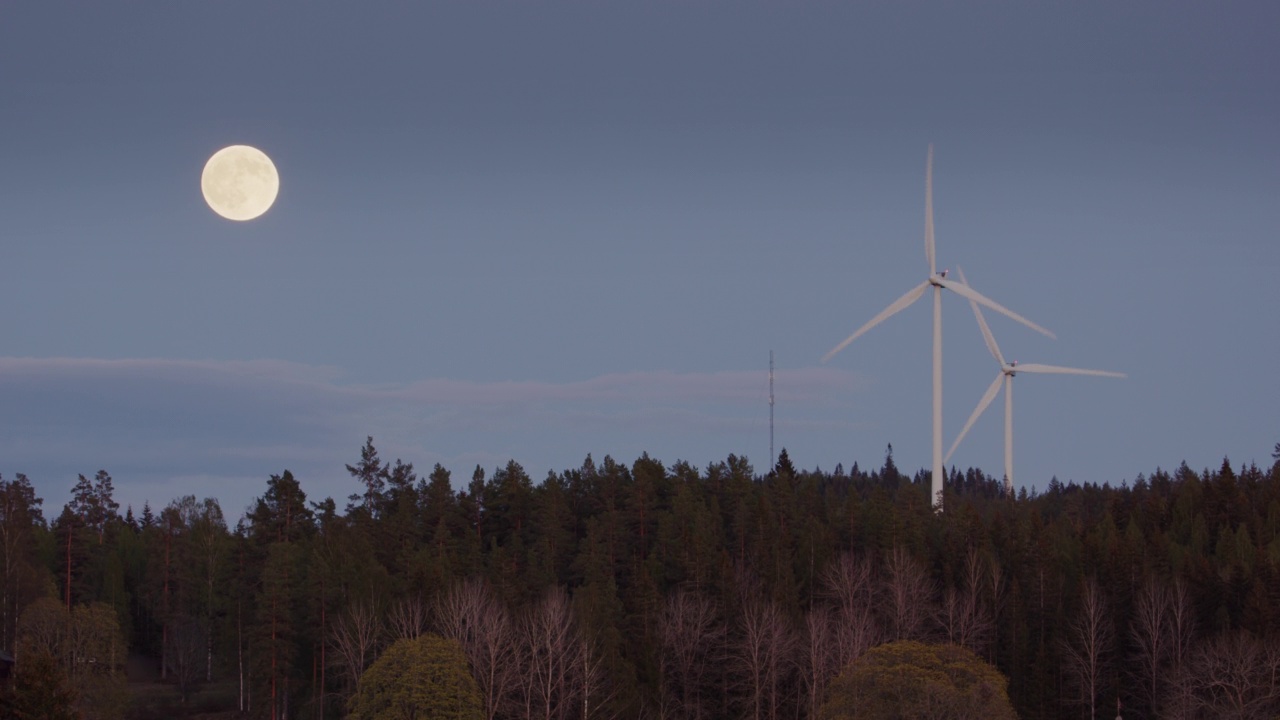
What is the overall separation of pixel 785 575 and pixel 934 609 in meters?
13.8

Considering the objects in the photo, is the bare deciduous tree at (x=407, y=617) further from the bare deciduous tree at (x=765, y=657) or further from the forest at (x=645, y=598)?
the bare deciduous tree at (x=765, y=657)

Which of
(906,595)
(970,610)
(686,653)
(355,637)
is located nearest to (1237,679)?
(970,610)

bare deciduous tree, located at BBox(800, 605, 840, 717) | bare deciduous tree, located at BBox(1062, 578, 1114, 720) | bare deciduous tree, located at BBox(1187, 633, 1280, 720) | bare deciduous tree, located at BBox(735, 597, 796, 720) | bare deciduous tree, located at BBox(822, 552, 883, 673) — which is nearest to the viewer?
bare deciduous tree, located at BBox(1187, 633, 1280, 720)

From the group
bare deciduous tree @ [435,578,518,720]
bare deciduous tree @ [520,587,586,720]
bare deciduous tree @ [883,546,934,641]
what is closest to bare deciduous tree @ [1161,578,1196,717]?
bare deciduous tree @ [883,546,934,641]

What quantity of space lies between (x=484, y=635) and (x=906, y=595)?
36.2m

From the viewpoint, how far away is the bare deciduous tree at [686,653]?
111938 millimetres

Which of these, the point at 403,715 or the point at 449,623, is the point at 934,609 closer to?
the point at 449,623

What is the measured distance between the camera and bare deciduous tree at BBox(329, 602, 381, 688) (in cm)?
10125

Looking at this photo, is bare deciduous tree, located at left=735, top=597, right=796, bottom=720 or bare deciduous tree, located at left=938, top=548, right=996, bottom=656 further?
bare deciduous tree, located at left=938, top=548, right=996, bottom=656

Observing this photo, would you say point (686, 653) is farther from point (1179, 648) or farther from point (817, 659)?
point (1179, 648)

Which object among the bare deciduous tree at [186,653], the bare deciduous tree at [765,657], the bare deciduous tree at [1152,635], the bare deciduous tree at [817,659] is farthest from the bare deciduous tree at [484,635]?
the bare deciduous tree at [1152,635]

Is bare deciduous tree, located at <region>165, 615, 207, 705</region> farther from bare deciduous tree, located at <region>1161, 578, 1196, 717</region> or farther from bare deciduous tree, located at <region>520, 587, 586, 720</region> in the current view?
bare deciduous tree, located at <region>1161, 578, 1196, 717</region>

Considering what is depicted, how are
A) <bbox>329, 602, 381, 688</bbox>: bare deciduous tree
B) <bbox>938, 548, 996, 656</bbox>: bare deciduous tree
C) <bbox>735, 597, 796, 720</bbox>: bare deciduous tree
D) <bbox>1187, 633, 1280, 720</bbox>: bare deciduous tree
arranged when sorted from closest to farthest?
<bbox>1187, 633, 1280, 720</bbox>: bare deciduous tree
<bbox>329, 602, 381, 688</bbox>: bare deciduous tree
<bbox>735, 597, 796, 720</bbox>: bare deciduous tree
<bbox>938, 548, 996, 656</bbox>: bare deciduous tree

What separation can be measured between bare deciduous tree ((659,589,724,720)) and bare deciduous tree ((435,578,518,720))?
42.1ft
